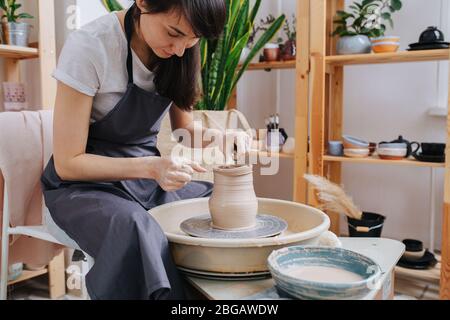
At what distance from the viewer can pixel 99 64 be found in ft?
3.45

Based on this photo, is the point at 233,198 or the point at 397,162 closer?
the point at 233,198

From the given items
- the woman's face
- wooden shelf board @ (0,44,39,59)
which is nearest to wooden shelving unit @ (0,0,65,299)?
wooden shelf board @ (0,44,39,59)

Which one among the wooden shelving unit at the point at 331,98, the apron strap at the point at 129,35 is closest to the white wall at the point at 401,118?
the wooden shelving unit at the point at 331,98

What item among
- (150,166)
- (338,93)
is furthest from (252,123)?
(150,166)

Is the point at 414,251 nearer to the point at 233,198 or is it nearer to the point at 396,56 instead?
the point at 396,56

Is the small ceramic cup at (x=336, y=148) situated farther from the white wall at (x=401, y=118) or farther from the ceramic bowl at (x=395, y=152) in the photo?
the white wall at (x=401, y=118)

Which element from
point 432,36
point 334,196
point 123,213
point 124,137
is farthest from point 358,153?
point 123,213

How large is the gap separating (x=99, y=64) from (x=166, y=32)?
0.62 feet

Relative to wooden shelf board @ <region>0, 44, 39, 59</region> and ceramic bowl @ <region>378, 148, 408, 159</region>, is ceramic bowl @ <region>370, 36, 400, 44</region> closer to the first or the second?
ceramic bowl @ <region>378, 148, 408, 159</region>

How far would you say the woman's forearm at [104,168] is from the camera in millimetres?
983

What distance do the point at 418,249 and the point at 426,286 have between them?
20 cm

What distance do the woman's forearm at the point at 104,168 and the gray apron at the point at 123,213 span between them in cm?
3
